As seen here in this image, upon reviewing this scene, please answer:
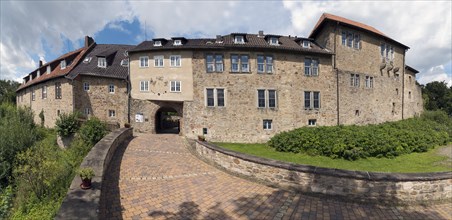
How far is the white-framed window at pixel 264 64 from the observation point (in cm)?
1903

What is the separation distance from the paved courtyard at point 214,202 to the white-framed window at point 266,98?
12.0m

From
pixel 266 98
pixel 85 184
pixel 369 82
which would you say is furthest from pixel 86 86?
pixel 369 82

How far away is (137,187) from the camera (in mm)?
6434

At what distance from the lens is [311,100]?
65.2 ft

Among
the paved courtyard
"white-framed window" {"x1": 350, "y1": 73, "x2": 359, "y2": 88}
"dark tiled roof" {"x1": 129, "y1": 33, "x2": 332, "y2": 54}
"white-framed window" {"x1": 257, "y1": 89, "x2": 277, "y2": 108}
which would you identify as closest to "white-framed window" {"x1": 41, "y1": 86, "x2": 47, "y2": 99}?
"dark tiled roof" {"x1": 129, "y1": 33, "x2": 332, "y2": 54}

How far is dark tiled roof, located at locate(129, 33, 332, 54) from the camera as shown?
60.7 ft

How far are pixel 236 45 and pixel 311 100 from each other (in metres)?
8.86

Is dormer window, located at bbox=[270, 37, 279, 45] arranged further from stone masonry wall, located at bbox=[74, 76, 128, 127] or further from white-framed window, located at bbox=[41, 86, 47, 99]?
white-framed window, located at bbox=[41, 86, 47, 99]

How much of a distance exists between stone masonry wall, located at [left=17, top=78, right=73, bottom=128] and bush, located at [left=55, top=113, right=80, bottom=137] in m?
4.07

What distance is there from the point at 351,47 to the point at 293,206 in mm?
21483

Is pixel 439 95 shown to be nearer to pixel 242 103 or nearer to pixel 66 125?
pixel 242 103

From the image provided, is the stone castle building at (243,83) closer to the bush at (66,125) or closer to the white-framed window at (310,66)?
the white-framed window at (310,66)

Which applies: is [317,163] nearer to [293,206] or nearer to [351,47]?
[293,206]

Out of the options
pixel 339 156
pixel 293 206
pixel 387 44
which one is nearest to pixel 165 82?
pixel 339 156
